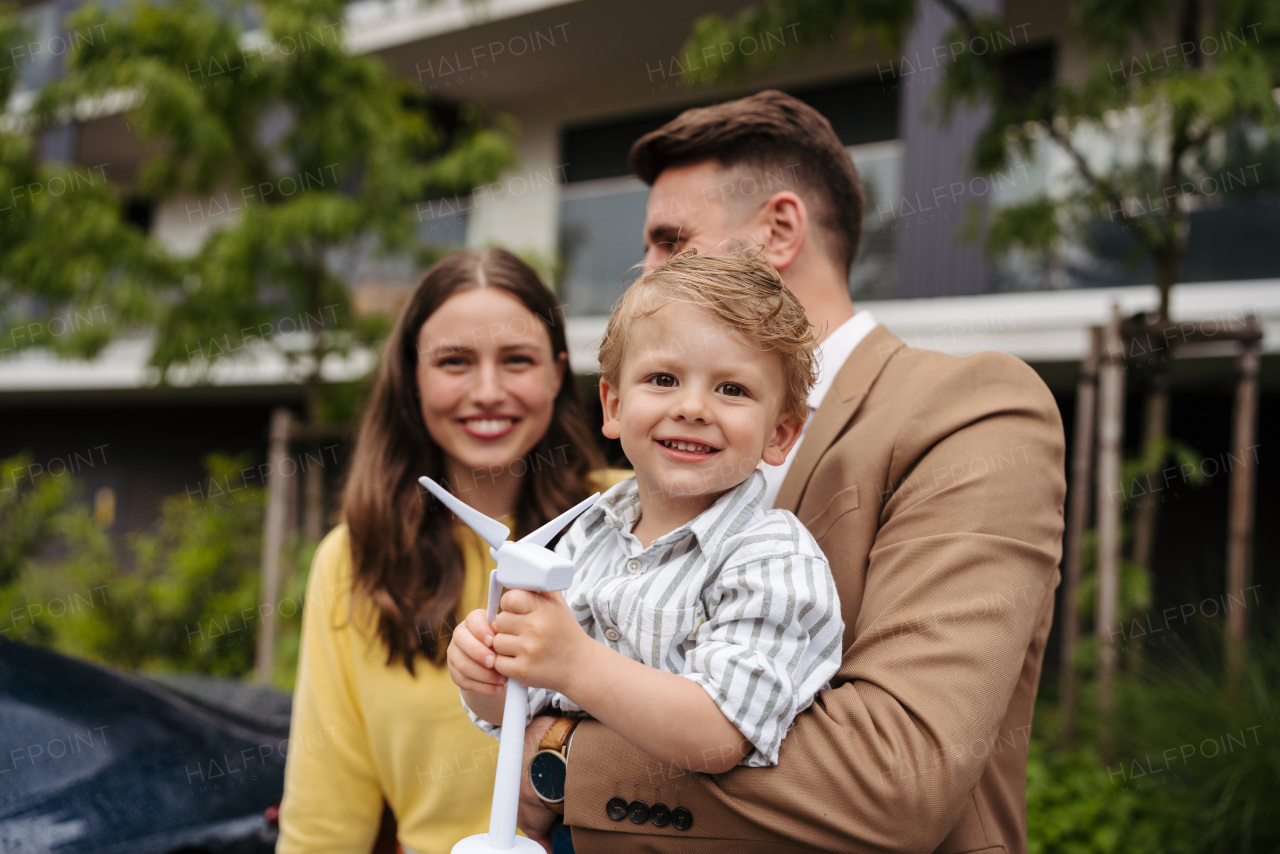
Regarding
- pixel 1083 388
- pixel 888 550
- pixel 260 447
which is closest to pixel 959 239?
pixel 1083 388

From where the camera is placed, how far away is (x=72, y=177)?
7.07m

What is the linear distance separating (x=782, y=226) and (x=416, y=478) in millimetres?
1090

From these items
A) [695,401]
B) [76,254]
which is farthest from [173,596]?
[695,401]

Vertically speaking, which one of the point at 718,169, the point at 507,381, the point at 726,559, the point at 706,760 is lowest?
the point at 706,760

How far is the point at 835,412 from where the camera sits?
5.64ft

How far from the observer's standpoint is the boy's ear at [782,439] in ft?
5.04

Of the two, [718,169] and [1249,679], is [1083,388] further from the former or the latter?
[718,169]

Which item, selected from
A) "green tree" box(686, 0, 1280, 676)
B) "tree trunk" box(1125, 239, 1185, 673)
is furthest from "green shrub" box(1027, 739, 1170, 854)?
"green tree" box(686, 0, 1280, 676)

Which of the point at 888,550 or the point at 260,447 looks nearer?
the point at 888,550

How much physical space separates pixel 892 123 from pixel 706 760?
9569 millimetres

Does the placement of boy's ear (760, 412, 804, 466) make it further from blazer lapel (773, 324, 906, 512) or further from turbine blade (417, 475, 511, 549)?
turbine blade (417, 475, 511, 549)

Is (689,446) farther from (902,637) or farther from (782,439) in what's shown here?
(902,637)

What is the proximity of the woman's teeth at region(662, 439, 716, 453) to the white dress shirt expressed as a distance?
30 centimetres

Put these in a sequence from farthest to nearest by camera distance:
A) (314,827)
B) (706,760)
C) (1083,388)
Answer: (1083,388), (314,827), (706,760)
